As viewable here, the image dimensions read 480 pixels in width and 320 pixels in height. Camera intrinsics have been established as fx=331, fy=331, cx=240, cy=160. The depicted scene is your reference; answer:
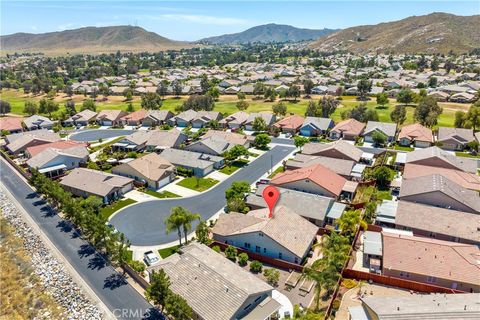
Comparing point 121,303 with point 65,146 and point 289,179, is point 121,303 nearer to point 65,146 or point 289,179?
point 289,179

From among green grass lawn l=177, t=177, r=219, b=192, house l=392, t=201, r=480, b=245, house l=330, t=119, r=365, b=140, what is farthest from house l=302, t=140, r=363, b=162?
green grass lawn l=177, t=177, r=219, b=192

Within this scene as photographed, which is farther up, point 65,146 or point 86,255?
point 65,146

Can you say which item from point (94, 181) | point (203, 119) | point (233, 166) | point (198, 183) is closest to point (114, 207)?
point (94, 181)

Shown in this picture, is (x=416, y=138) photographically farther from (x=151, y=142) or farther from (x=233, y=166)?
(x=151, y=142)

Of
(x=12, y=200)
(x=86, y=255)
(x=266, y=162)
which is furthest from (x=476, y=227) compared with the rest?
(x=12, y=200)

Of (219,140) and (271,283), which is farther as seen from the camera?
(219,140)
